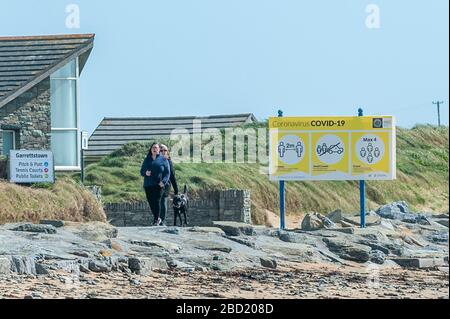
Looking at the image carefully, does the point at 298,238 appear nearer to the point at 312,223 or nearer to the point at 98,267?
the point at 312,223

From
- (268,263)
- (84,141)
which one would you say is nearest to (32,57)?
(84,141)

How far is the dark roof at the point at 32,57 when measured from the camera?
115 ft

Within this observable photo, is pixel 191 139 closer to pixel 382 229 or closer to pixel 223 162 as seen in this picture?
pixel 223 162

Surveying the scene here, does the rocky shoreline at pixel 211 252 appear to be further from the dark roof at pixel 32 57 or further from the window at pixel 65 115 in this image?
the dark roof at pixel 32 57

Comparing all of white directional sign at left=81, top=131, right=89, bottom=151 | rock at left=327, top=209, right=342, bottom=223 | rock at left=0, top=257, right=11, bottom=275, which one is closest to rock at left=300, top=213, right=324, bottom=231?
rock at left=327, top=209, right=342, bottom=223

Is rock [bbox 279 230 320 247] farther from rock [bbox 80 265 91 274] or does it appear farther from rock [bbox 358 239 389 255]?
rock [bbox 80 265 91 274]

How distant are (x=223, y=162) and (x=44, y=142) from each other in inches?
206

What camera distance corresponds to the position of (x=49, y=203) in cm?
2417

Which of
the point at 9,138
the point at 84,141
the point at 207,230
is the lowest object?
the point at 207,230

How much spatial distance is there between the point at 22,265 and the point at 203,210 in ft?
43.5

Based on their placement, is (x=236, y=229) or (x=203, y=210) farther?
(x=203, y=210)

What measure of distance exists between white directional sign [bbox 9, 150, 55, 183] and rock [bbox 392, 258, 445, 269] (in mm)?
7905
